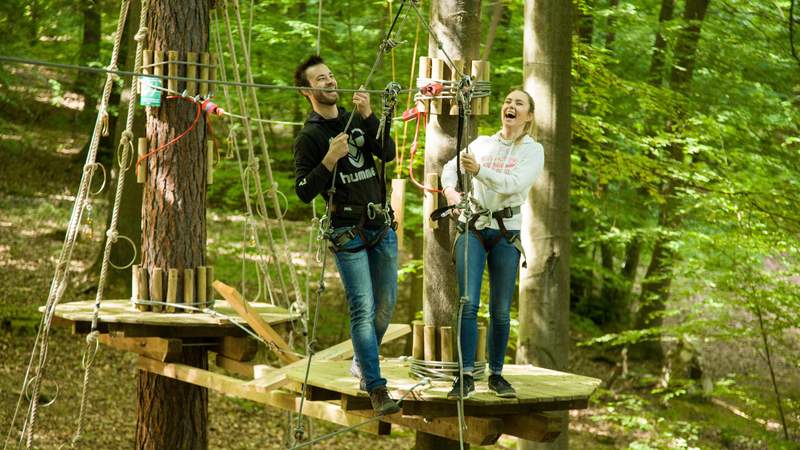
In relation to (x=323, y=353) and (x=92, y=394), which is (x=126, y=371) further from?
(x=323, y=353)

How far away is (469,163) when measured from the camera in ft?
12.5

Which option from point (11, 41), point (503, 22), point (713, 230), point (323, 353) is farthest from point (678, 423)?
point (11, 41)

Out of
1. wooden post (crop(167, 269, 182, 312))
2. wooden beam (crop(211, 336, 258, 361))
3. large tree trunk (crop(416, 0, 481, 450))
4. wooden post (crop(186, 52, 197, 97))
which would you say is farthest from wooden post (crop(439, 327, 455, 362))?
wooden post (crop(186, 52, 197, 97))

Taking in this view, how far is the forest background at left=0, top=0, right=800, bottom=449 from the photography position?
7.89 m

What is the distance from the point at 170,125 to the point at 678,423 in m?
5.76

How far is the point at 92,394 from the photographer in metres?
9.10

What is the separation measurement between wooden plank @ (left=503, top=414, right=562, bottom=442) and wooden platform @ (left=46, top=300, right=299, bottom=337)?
1864 mm

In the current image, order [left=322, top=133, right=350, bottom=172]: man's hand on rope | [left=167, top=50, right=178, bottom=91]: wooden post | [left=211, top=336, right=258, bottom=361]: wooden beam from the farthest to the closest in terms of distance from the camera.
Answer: [left=211, top=336, right=258, bottom=361]: wooden beam → [left=167, top=50, right=178, bottom=91]: wooden post → [left=322, top=133, right=350, bottom=172]: man's hand on rope

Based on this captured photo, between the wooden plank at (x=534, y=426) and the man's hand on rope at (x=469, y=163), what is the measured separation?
1158 millimetres

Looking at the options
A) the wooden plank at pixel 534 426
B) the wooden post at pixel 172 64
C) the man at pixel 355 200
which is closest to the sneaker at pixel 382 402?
the man at pixel 355 200

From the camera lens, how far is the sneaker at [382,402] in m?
3.93

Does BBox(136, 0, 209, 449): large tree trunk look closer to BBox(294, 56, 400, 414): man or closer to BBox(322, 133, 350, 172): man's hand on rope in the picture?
BBox(294, 56, 400, 414): man

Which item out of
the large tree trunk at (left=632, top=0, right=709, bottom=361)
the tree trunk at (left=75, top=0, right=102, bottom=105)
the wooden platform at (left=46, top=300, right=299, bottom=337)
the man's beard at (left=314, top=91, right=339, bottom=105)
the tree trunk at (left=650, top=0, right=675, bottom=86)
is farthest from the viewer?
the tree trunk at (left=75, top=0, right=102, bottom=105)

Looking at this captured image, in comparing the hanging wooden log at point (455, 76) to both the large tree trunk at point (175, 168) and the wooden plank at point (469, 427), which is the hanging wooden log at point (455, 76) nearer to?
the wooden plank at point (469, 427)
